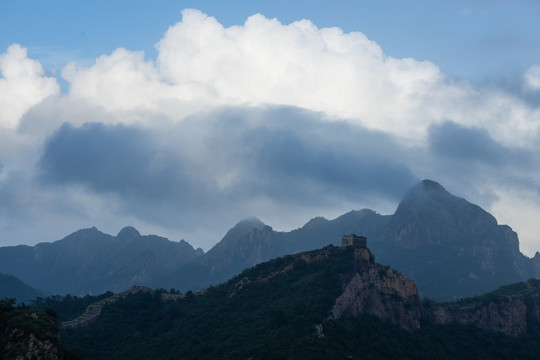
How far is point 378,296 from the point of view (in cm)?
16462

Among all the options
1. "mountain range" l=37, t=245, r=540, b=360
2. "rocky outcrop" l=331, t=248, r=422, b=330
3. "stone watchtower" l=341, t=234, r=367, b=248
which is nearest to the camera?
"mountain range" l=37, t=245, r=540, b=360

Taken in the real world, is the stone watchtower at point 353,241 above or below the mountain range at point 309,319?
above

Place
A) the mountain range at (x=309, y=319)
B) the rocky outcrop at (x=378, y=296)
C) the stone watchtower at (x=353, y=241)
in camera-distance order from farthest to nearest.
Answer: the stone watchtower at (x=353, y=241), the rocky outcrop at (x=378, y=296), the mountain range at (x=309, y=319)

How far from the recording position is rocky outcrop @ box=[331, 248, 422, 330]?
156 meters

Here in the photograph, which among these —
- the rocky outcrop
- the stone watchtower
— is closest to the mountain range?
the rocky outcrop

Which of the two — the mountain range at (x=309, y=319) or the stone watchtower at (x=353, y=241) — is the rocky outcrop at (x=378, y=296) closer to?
the mountain range at (x=309, y=319)

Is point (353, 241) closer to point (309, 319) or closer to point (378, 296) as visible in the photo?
point (378, 296)

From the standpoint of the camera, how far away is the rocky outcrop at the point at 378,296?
15612 centimetres

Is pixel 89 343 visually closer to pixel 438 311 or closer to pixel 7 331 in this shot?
pixel 7 331

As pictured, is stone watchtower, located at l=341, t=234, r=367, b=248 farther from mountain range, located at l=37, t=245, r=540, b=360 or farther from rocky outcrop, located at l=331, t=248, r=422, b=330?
rocky outcrop, located at l=331, t=248, r=422, b=330

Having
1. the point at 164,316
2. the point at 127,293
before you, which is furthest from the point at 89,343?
Result: the point at 127,293

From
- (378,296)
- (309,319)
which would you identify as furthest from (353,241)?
(309,319)

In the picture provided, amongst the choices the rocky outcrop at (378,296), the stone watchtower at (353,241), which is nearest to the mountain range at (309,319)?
the rocky outcrop at (378,296)

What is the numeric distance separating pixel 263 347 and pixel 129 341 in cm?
4274
